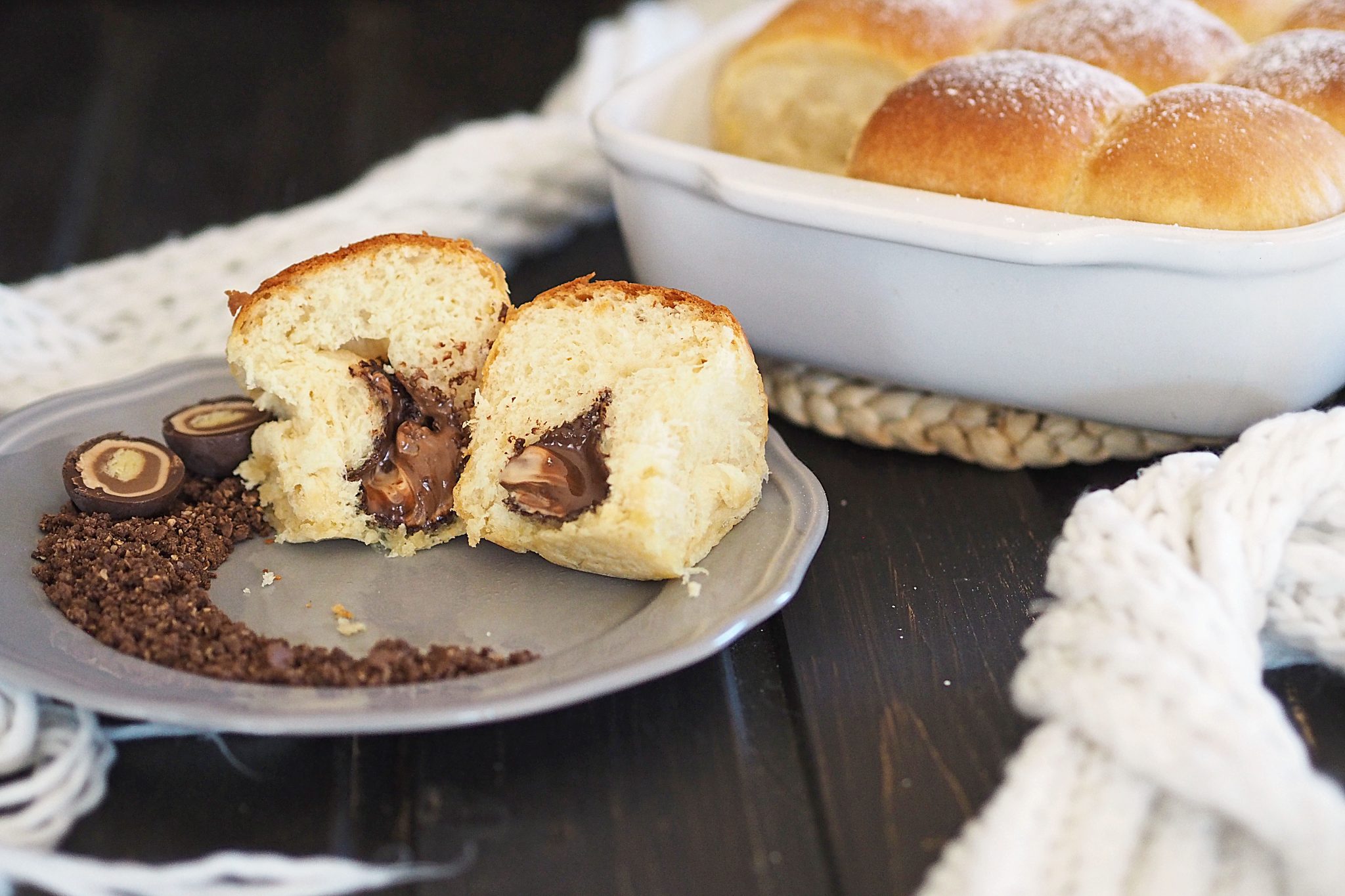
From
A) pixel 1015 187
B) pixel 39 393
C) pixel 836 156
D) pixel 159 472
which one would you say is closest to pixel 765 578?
pixel 1015 187

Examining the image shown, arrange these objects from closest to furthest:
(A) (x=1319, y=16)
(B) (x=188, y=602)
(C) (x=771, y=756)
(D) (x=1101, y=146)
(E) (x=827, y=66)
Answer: (C) (x=771, y=756)
(B) (x=188, y=602)
(D) (x=1101, y=146)
(A) (x=1319, y=16)
(E) (x=827, y=66)

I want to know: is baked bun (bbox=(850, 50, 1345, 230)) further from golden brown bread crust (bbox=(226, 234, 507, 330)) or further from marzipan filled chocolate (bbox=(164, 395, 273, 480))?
marzipan filled chocolate (bbox=(164, 395, 273, 480))

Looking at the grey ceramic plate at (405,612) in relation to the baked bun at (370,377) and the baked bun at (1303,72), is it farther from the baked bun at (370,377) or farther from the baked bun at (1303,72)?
the baked bun at (1303,72)

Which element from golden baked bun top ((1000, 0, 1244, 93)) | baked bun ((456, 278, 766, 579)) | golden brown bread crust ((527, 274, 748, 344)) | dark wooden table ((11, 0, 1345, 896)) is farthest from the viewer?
golden baked bun top ((1000, 0, 1244, 93))

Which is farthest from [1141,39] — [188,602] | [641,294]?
[188,602]

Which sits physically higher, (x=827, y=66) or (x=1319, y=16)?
(x=1319, y=16)

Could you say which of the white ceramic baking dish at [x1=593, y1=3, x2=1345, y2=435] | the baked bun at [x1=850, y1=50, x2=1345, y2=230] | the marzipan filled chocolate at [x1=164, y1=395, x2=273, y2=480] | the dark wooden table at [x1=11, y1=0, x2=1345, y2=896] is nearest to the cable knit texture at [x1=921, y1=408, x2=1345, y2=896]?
the dark wooden table at [x1=11, y1=0, x2=1345, y2=896]

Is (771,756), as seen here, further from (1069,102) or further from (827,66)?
(827,66)
